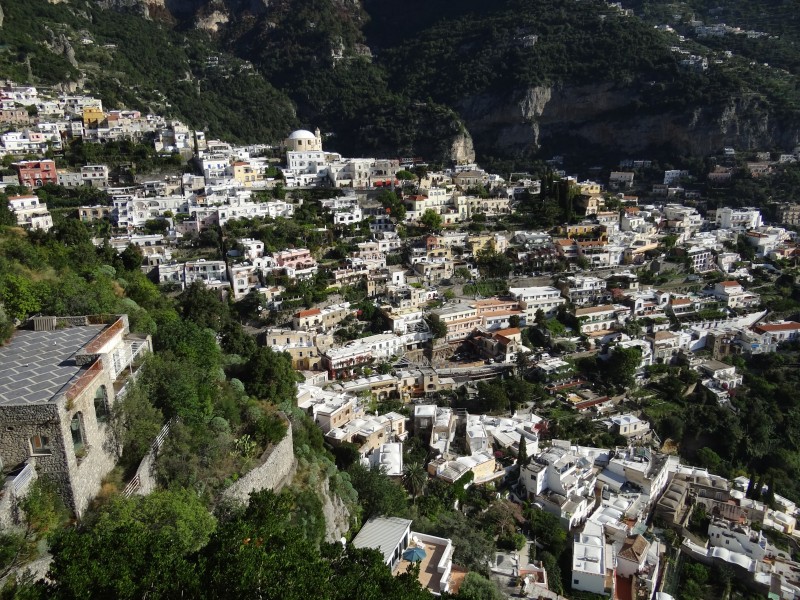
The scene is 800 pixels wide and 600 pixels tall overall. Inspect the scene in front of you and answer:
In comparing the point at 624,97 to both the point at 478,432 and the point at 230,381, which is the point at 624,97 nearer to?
the point at 478,432

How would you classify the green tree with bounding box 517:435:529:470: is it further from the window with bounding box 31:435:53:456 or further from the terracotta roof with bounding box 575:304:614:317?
the window with bounding box 31:435:53:456

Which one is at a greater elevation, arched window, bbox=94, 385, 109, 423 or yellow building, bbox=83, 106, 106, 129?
yellow building, bbox=83, 106, 106, 129

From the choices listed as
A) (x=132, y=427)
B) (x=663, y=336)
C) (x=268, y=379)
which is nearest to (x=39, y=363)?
(x=132, y=427)

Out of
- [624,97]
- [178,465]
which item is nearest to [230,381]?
[178,465]

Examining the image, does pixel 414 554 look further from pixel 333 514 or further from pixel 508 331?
pixel 508 331


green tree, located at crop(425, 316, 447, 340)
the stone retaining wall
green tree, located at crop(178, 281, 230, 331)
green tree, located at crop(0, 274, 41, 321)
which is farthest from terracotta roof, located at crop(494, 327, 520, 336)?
green tree, located at crop(0, 274, 41, 321)
